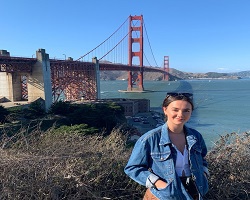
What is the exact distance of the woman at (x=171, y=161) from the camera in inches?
54.2

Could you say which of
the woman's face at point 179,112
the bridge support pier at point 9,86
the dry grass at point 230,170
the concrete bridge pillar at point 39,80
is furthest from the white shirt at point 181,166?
the bridge support pier at point 9,86

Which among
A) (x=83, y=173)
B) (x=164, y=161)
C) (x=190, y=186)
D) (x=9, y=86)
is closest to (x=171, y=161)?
(x=164, y=161)

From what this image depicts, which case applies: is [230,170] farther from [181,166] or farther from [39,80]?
[39,80]

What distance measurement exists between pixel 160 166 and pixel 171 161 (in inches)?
2.5

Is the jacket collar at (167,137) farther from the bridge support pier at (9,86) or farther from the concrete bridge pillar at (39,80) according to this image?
the bridge support pier at (9,86)

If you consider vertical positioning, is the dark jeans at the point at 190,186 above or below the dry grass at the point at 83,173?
above

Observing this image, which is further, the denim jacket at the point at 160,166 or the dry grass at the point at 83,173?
the dry grass at the point at 83,173

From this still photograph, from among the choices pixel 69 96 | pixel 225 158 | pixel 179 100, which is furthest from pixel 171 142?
pixel 69 96

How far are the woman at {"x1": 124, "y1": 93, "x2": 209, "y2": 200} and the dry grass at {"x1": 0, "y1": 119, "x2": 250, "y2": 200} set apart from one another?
61cm

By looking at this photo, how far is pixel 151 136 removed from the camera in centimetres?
143

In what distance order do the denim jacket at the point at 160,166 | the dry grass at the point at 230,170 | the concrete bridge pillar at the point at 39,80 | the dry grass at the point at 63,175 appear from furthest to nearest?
1. the concrete bridge pillar at the point at 39,80
2. the dry grass at the point at 230,170
3. the dry grass at the point at 63,175
4. the denim jacket at the point at 160,166

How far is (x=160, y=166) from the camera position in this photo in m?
1.41

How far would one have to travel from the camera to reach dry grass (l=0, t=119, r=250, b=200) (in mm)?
1800

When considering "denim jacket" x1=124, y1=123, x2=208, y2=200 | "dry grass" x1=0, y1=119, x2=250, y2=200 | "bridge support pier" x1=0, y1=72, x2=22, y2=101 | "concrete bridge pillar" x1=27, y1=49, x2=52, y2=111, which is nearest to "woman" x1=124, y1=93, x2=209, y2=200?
"denim jacket" x1=124, y1=123, x2=208, y2=200
